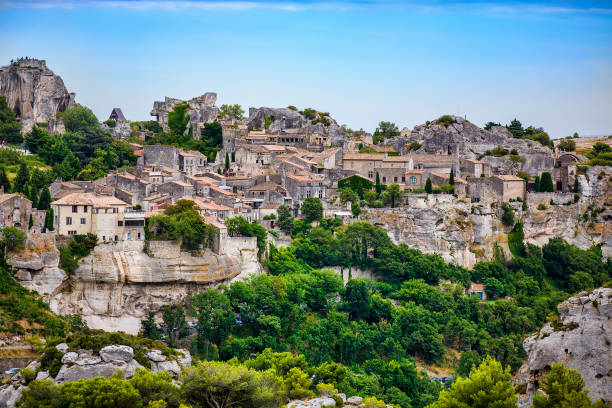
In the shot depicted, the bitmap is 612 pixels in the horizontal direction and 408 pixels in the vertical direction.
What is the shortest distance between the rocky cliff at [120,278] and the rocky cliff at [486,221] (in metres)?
17.3

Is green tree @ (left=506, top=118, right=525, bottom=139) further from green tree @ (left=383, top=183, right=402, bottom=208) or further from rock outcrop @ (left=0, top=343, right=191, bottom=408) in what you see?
rock outcrop @ (left=0, top=343, right=191, bottom=408)

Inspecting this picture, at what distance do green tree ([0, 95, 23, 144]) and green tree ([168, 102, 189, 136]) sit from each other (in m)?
15.4

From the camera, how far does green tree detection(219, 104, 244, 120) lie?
83731 millimetres

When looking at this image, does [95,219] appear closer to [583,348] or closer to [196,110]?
[583,348]

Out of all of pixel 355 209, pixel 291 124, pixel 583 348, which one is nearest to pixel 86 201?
pixel 355 209

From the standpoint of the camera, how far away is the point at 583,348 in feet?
98.5

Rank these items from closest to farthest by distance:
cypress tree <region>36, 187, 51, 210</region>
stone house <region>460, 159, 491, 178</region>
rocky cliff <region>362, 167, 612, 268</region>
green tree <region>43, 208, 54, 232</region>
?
green tree <region>43, 208, 54, 232</region>, cypress tree <region>36, 187, 51, 210</region>, rocky cliff <region>362, 167, 612, 268</region>, stone house <region>460, 159, 491, 178</region>

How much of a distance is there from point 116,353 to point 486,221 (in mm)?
37845

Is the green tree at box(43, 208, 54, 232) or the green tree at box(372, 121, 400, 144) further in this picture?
the green tree at box(372, 121, 400, 144)

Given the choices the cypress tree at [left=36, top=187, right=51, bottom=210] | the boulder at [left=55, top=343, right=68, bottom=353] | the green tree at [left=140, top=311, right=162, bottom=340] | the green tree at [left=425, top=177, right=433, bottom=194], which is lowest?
the green tree at [left=140, top=311, right=162, bottom=340]

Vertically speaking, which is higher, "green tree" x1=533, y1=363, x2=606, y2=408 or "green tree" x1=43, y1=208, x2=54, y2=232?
"green tree" x1=43, y1=208, x2=54, y2=232

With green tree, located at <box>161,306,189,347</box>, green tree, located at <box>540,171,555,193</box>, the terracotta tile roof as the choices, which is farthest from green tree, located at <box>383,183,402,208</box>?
the terracotta tile roof

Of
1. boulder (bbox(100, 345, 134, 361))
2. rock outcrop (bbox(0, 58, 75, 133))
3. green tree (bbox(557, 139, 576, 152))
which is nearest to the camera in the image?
boulder (bbox(100, 345, 134, 361))

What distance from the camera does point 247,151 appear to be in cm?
6694
